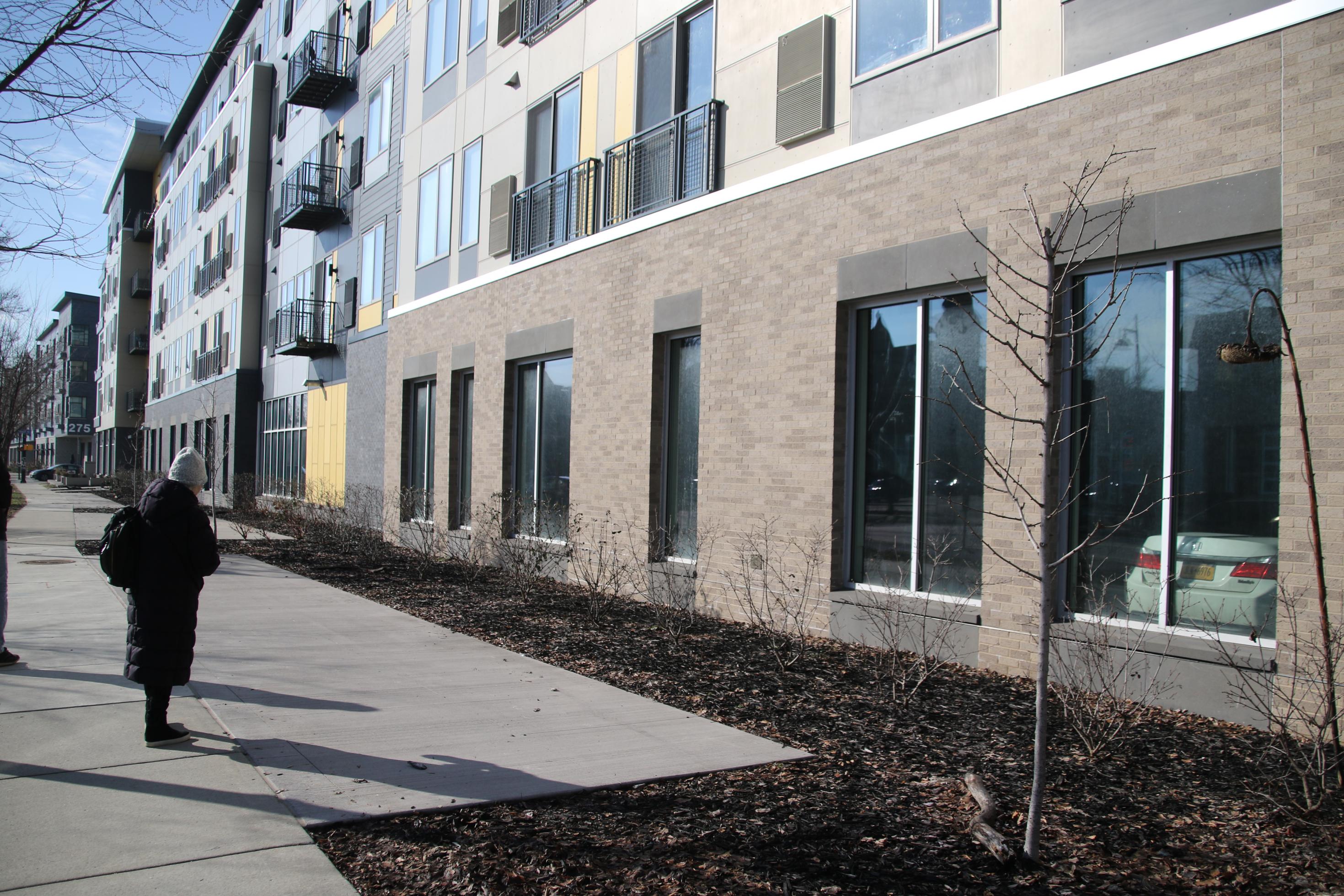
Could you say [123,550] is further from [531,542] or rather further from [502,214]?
[502,214]

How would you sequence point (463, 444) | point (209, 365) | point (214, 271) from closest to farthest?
point (463, 444), point (209, 365), point (214, 271)

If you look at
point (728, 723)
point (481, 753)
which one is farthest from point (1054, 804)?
point (481, 753)

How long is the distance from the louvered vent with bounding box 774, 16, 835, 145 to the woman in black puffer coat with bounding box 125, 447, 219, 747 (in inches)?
250

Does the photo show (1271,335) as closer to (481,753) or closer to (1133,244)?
(1133,244)

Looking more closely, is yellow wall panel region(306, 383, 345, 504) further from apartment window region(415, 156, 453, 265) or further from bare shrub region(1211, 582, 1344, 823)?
bare shrub region(1211, 582, 1344, 823)

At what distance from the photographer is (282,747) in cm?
537

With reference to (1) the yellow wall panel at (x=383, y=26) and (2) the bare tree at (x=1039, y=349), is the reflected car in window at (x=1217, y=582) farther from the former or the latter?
(1) the yellow wall panel at (x=383, y=26)

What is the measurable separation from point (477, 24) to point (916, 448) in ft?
40.1

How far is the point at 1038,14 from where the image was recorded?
7.50 m

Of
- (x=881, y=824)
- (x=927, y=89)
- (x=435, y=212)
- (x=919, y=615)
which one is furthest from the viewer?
(x=435, y=212)

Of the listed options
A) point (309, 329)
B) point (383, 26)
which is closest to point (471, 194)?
point (383, 26)

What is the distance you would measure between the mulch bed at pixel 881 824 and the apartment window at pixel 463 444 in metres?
10.1

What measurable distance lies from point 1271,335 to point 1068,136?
78.5 inches

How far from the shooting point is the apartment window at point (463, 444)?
16.5 m
